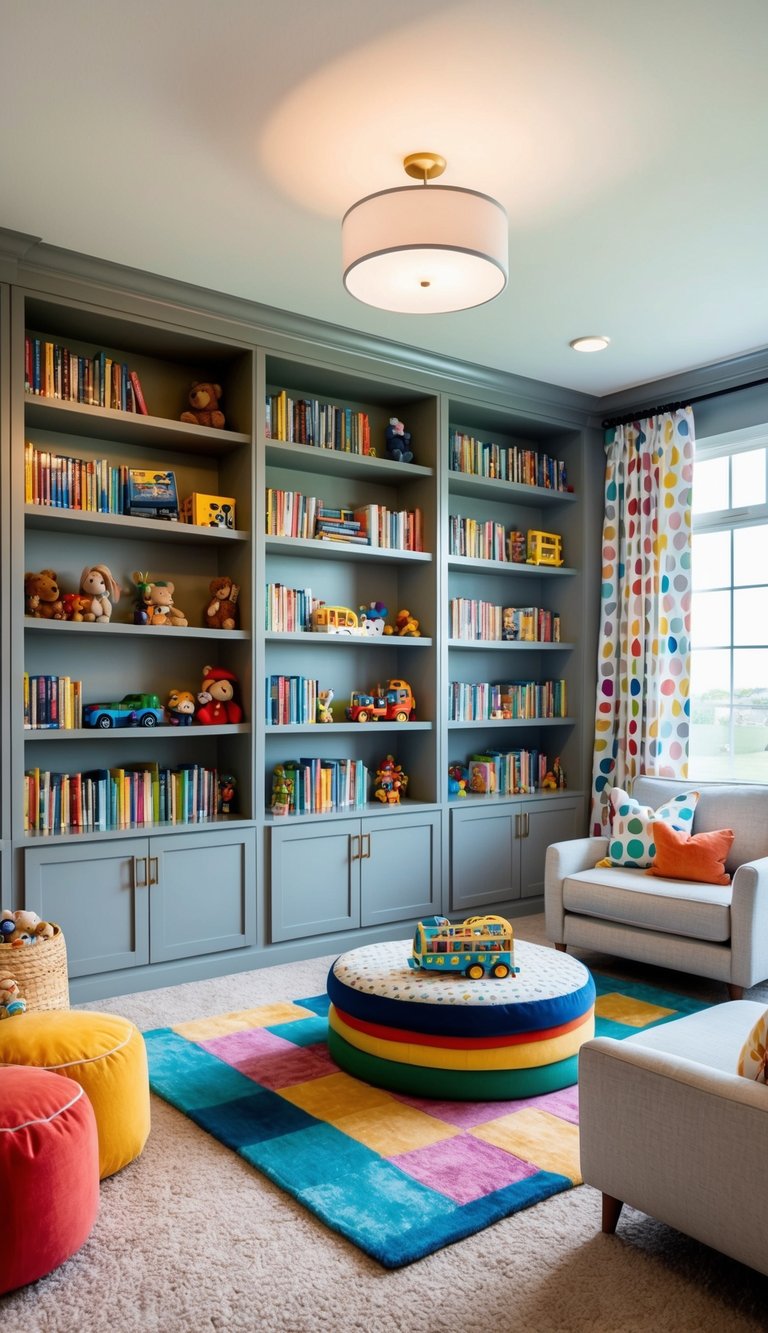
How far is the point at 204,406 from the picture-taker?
4.19 meters

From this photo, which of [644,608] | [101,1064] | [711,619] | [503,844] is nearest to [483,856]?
[503,844]

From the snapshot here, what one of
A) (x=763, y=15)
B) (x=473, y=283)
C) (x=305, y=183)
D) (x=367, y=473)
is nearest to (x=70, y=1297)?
(x=473, y=283)

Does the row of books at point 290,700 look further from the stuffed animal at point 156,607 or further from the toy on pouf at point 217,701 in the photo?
the stuffed animal at point 156,607

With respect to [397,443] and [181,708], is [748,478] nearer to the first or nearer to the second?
[397,443]

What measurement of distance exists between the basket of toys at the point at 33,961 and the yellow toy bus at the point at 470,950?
115 centimetres

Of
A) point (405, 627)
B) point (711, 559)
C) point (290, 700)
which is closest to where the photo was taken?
point (290, 700)

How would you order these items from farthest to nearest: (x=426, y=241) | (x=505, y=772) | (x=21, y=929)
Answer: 1. (x=505, y=772)
2. (x=21, y=929)
3. (x=426, y=241)

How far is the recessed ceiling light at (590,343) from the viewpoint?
4441 millimetres

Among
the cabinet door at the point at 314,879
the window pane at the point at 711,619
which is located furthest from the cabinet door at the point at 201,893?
the window pane at the point at 711,619

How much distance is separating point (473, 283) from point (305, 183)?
2.12 ft

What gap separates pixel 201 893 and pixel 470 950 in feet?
4.58

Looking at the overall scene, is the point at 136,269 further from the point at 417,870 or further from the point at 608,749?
the point at 608,749

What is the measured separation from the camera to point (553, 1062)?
2.83 m

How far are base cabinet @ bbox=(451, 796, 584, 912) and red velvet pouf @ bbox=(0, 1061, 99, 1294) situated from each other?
9.51 ft
